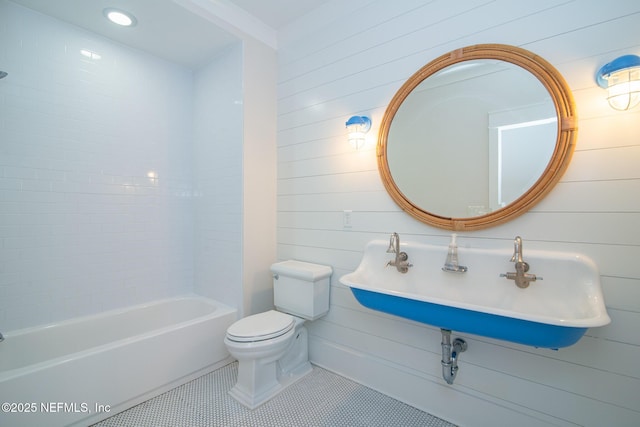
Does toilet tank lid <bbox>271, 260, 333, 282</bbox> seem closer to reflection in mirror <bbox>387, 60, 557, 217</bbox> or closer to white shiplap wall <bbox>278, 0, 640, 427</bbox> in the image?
white shiplap wall <bbox>278, 0, 640, 427</bbox>

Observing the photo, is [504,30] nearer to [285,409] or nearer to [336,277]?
[336,277]

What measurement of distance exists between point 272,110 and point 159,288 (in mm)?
1863

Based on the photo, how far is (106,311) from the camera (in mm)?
2230

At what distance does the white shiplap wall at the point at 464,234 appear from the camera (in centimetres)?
120

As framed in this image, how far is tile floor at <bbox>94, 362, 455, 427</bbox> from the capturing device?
5.25 ft

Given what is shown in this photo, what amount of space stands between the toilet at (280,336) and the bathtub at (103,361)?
1.26 feet

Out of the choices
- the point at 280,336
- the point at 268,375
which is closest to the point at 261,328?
the point at 280,336

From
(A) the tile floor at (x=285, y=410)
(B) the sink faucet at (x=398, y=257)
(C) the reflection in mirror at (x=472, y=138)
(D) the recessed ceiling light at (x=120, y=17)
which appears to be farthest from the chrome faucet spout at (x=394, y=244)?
(D) the recessed ceiling light at (x=120, y=17)

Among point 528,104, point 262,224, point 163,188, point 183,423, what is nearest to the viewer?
point 528,104

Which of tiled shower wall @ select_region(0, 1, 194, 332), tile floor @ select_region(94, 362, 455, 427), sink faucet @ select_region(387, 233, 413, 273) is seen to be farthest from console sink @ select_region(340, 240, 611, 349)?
tiled shower wall @ select_region(0, 1, 194, 332)

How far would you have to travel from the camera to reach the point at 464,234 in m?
1.55

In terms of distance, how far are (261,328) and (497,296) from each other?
1.35 m

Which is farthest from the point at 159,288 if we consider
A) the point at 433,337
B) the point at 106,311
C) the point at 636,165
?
the point at 636,165

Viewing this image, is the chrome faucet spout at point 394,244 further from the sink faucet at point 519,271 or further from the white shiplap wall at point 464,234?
the sink faucet at point 519,271
